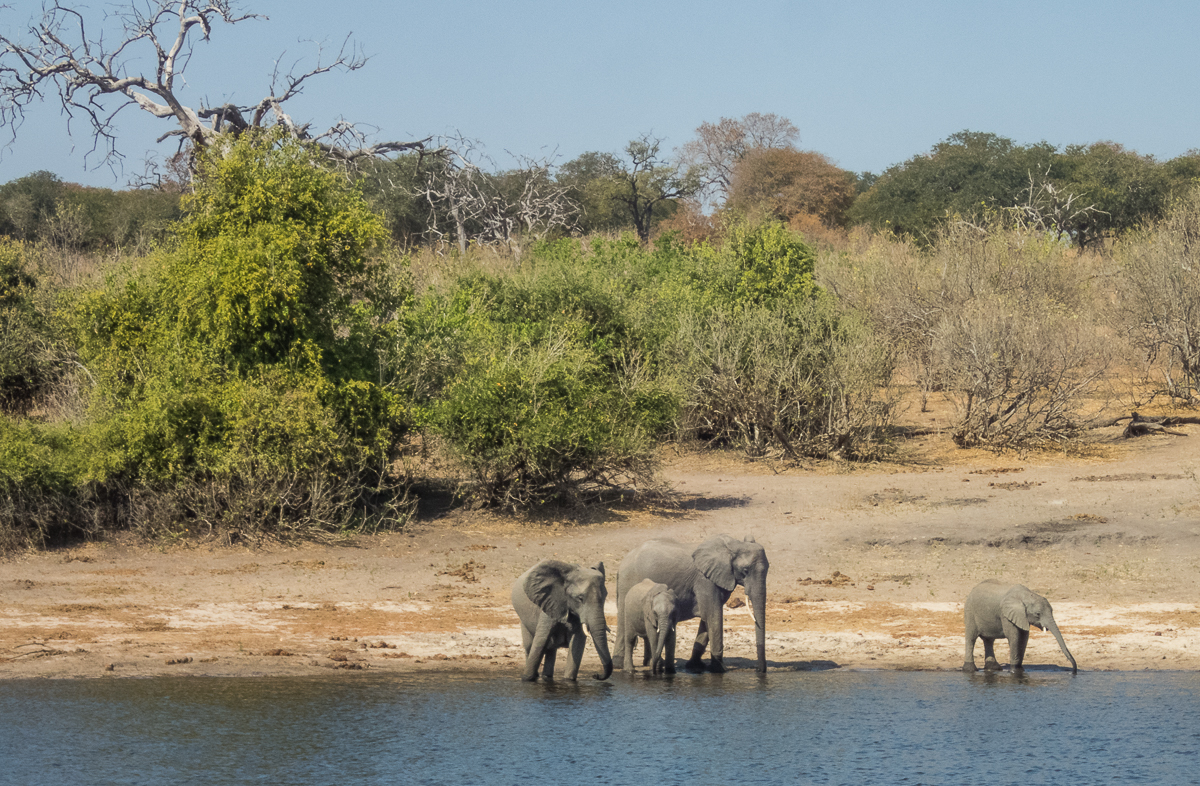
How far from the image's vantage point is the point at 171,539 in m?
15.6

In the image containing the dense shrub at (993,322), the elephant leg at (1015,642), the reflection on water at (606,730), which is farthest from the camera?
the dense shrub at (993,322)

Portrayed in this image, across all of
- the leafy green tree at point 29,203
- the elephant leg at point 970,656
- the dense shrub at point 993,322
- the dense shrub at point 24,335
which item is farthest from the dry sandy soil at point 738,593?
the leafy green tree at point 29,203

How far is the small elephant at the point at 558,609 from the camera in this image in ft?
34.9

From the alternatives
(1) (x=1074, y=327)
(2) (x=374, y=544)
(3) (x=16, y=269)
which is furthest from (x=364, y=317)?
(1) (x=1074, y=327)

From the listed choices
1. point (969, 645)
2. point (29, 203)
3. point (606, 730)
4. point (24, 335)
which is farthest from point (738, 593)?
point (29, 203)

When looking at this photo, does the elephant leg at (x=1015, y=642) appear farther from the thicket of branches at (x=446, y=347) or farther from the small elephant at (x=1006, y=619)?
the thicket of branches at (x=446, y=347)

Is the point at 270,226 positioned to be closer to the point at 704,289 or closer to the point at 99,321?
the point at 99,321

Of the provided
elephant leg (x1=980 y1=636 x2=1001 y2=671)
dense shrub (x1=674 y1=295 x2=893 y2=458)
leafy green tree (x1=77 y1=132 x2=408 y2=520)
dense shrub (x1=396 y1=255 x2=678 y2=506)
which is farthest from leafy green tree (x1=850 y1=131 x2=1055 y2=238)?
elephant leg (x1=980 y1=636 x2=1001 y2=671)

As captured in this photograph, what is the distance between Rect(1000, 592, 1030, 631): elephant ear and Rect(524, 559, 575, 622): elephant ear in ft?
12.6

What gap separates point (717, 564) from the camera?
11078 mm

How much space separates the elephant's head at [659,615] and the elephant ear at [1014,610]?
2893mm

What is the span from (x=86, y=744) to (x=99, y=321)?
393 inches

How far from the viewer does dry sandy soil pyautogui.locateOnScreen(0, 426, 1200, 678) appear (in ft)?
37.8

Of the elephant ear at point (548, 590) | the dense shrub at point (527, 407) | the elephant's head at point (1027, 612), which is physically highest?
the dense shrub at point (527, 407)
